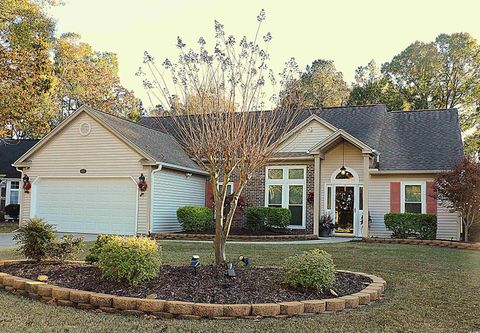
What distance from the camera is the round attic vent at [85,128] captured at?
18.3 metres

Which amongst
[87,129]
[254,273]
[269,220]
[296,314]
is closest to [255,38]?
[254,273]

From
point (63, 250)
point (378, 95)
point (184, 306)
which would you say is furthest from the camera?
point (378, 95)

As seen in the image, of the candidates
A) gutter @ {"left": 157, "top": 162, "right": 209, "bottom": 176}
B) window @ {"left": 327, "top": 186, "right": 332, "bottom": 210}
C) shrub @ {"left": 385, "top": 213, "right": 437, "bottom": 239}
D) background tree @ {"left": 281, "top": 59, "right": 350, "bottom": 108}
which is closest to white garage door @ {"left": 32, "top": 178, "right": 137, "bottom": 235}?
gutter @ {"left": 157, "top": 162, "right": 209, "bottom": 176}

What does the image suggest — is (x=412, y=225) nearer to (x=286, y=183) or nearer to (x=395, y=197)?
(x=395, y=197)

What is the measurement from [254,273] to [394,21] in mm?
8191

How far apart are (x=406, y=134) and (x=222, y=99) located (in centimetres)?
1494

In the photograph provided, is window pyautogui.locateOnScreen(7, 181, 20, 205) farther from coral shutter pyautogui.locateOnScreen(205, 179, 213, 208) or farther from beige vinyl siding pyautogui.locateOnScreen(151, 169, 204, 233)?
beige vinyl siding pyautogui.locateOnScreen(151, 169, 204, 233)

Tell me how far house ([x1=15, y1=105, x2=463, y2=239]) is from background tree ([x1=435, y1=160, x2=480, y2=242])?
1.78 m

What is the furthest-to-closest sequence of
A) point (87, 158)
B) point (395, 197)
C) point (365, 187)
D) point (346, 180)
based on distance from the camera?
point (346, 180), point (87, 158), point (395, 197), point (365, 187)

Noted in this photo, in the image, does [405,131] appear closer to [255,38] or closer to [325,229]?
[325,229]

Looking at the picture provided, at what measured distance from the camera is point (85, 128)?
60.4ft

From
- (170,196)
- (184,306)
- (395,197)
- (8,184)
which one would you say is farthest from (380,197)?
(8,184)

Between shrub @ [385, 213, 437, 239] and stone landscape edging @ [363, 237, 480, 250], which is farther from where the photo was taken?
shrub @ [385, 213, 437, 239]

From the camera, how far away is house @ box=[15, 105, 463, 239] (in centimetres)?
1745
